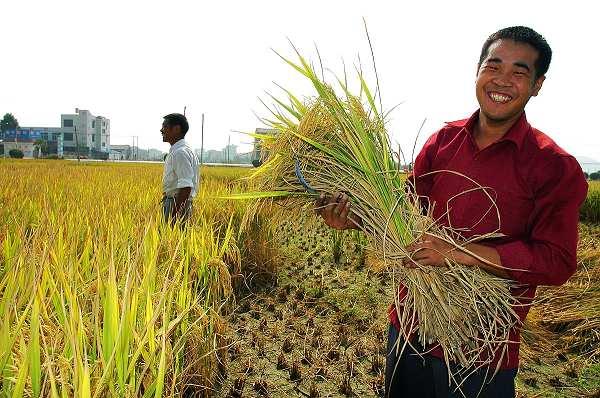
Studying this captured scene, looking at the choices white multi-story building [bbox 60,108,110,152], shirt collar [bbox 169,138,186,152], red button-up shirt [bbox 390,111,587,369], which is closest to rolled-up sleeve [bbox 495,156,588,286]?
red button-up shirt [bbox 390,111,587,369]

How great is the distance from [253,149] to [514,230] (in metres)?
0.94

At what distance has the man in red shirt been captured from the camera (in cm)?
105

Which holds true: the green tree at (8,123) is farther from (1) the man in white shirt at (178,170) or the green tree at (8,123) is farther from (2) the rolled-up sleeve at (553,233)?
(2) the rolled-up sleeve at (553,233)

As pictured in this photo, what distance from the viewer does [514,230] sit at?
1160mm

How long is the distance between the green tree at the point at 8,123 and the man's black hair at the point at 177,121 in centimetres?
7305

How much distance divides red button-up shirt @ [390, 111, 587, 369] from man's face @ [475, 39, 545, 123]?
6 centimetres

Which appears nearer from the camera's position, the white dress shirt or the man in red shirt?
the man in red shirt

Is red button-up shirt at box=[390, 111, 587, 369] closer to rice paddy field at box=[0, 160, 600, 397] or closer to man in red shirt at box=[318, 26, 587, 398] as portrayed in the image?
man in red shirt at box=[318, 26, 587, 398]

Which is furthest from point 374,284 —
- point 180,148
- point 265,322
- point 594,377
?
point 180,148

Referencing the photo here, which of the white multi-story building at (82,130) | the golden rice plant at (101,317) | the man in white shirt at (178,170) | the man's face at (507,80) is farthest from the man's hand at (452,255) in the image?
the white multi-story building at (82,130)

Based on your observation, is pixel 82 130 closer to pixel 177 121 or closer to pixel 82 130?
pixel 82 130

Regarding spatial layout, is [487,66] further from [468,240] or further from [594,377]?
[594,377]

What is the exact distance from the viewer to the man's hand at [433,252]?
1153 mm

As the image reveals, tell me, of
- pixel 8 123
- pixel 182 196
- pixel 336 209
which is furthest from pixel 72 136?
pixel 336 209
